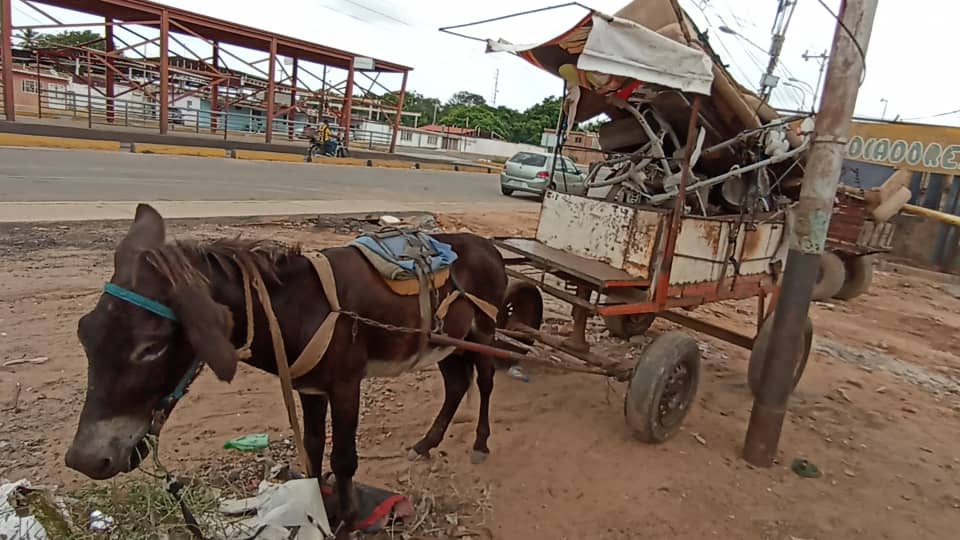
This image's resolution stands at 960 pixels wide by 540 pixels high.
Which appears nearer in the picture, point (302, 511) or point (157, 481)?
point (157, 481)

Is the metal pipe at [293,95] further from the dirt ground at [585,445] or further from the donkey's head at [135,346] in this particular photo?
the donkey's head at [135,346]

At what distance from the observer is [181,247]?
2236 mm

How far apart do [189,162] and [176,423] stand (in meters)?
14.6

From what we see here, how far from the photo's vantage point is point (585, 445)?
417 centimetres

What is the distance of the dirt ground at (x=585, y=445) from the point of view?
3408 mm

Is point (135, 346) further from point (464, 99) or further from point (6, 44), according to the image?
point (464, 99)

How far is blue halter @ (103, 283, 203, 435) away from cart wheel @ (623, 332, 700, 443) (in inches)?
111

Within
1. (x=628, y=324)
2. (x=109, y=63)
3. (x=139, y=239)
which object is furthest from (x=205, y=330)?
(x=109, y=63)

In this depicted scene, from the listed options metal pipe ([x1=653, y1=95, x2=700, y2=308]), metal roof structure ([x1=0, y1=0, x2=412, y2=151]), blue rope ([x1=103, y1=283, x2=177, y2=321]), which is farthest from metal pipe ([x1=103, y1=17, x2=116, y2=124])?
blue rope ([x1=103, y1=283, x2=177, y2=321])

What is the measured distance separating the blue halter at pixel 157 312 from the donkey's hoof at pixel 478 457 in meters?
2.11

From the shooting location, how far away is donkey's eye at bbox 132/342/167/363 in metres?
1.97

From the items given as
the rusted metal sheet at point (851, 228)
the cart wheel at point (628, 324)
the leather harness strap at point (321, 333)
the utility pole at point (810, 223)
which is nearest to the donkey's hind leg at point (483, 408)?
the leather harness strap at point (321, 333)

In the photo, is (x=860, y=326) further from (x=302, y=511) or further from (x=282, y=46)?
(x=282, y=46)

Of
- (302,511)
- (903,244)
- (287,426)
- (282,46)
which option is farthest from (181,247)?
(282,46)
